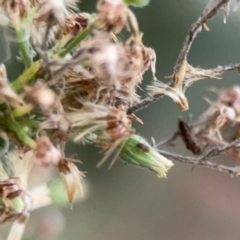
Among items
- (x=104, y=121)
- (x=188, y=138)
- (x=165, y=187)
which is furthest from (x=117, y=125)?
(x=165, y=187)

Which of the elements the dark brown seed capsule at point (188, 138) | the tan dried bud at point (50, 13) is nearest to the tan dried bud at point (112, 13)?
the tan dried bud at point (50, 13)

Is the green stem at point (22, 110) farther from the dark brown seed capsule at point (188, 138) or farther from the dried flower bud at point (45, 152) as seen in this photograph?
the dark brown seed capsule at point (188, 138)

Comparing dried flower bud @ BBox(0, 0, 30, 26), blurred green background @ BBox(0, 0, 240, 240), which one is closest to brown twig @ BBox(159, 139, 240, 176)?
dried flower bud @ BBox(0, 0, 30, 26)

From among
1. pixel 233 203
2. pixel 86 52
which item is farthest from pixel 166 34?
pixel 86 52

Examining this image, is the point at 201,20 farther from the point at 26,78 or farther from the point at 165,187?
the point at 165,187

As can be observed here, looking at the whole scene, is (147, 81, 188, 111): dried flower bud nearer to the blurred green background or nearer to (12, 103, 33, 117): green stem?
(12, 103, 33, 117): green stem

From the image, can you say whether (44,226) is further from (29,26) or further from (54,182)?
(29,26)

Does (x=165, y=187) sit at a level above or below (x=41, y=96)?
below
